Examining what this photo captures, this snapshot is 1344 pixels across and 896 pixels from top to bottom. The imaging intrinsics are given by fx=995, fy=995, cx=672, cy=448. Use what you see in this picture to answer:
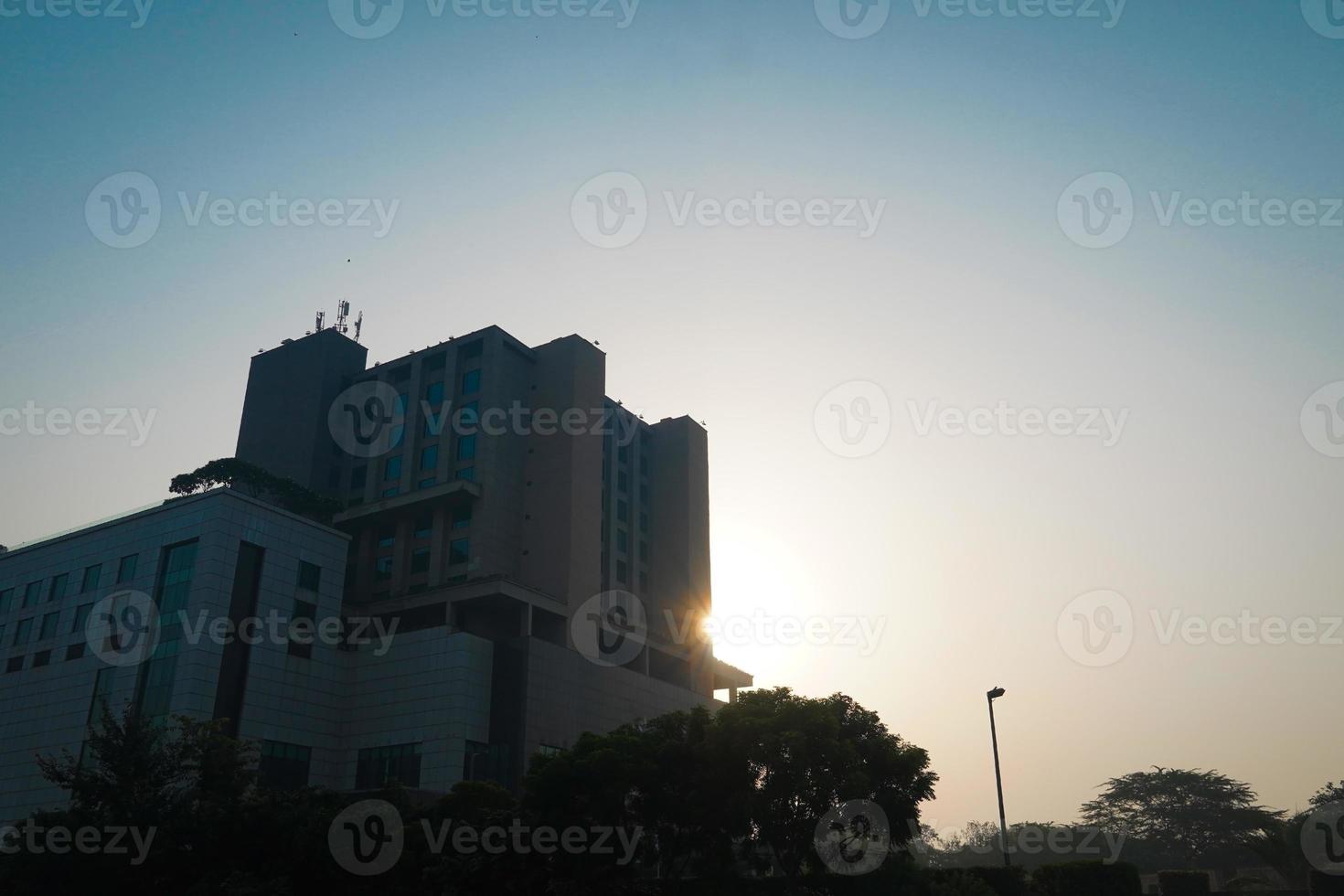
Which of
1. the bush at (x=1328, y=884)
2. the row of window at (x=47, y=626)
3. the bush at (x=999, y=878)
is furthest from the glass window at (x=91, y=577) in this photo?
the bush at (x=1328, y=884)

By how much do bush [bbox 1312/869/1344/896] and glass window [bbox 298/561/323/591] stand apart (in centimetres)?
5733

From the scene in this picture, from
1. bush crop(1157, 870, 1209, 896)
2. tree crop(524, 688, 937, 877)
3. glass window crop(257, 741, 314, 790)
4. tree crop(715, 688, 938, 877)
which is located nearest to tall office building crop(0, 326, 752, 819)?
glass window crop(257, 741, 314, 790)

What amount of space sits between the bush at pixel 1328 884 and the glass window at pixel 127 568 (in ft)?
216

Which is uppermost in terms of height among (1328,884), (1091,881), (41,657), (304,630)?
(304,630)

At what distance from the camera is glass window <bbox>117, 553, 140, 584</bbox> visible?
62156 millimetres

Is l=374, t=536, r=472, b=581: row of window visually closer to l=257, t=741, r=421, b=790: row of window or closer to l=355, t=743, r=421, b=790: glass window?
l=355, t=743, r=421, b=790: glass window

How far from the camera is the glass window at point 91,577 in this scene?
209 ft

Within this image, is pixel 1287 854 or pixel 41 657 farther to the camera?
pixel 41 657

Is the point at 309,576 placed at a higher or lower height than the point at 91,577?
higher

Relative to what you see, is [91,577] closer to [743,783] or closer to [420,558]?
[420,558]

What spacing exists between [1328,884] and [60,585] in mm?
73470

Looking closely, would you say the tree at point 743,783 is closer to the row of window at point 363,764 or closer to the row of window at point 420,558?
the row of window at point 363,764

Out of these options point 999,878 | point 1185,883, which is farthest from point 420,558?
point 1185,883

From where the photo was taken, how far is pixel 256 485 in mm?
66312
